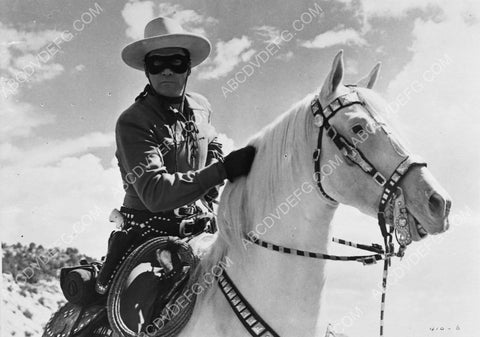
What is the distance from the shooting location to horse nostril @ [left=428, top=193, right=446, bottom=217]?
2.53 m

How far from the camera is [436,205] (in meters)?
2.55

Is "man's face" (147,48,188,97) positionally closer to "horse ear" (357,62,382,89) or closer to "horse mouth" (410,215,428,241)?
"horse ear" (357,62,382,89)

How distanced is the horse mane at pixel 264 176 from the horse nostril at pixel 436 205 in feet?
2.86

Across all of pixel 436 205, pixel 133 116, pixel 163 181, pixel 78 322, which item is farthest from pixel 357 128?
Answer: pixel 78 322

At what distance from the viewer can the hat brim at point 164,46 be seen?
419 centimetres

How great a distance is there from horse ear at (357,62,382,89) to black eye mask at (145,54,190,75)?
57.4 inches

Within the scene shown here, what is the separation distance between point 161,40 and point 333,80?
5.51ft

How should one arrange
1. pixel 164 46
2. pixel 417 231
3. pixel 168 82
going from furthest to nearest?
pixel 164 46
pixel 168 82
pixel 417 231

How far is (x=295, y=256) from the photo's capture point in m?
3.14

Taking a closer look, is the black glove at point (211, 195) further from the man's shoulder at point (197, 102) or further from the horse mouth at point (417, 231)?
the horse mouth at point (417, 231)

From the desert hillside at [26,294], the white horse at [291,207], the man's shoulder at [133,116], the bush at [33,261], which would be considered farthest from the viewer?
the bush at [33,261]

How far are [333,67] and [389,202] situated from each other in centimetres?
86

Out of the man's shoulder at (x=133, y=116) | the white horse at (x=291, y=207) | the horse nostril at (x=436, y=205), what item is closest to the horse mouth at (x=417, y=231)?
the horse nostril at (x=436, y=205)

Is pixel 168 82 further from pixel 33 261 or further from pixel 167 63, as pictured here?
pixel 33 261
